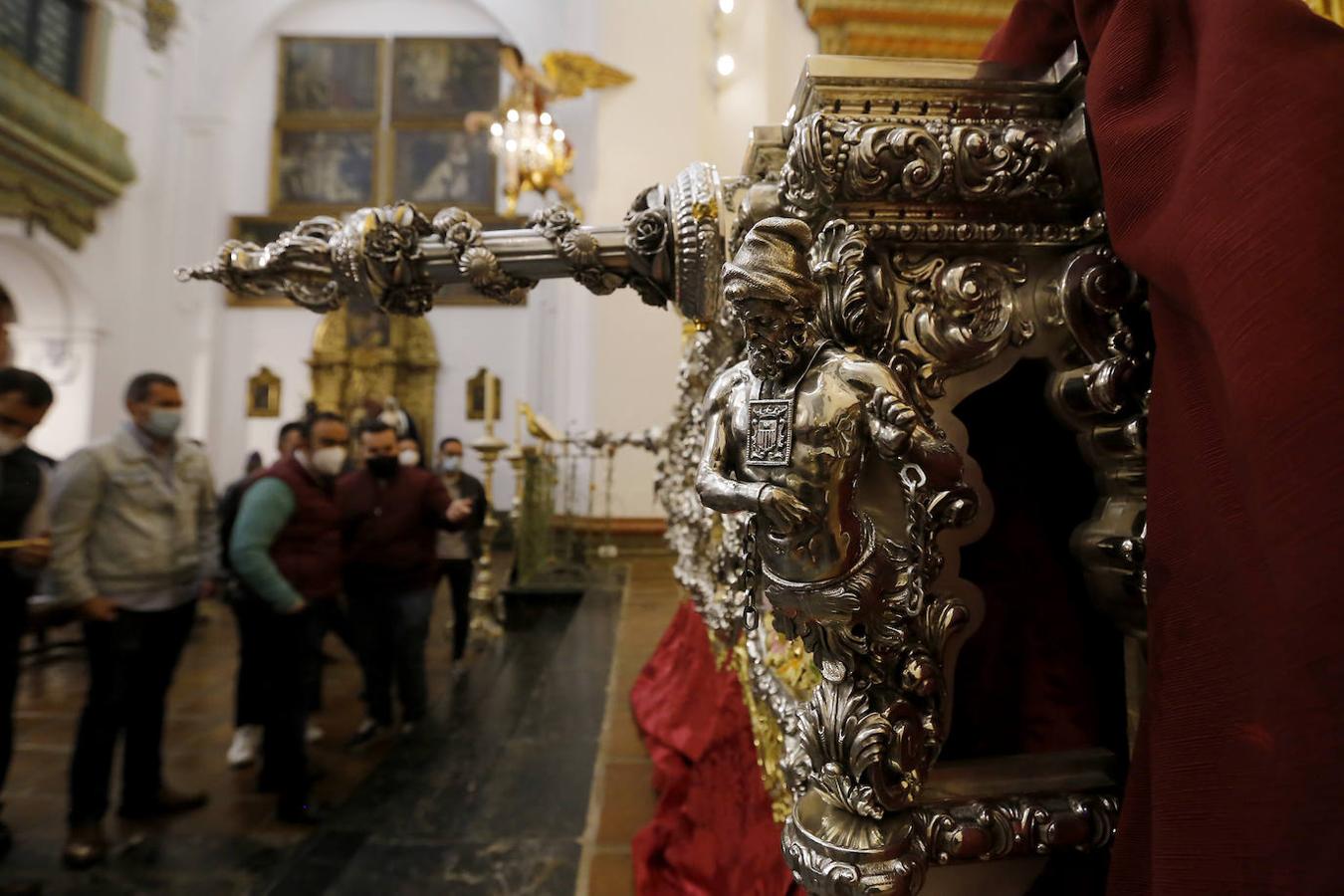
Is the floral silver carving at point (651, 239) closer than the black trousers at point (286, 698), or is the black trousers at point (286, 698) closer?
the floral silver carving at point (651, 239)

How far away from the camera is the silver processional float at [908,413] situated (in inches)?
24.5

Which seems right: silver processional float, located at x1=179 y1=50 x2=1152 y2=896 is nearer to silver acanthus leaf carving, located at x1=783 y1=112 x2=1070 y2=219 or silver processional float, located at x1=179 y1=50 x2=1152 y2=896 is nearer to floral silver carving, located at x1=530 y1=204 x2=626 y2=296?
silver acanthus leaf carving, located at x1=783 y1=112 x2=1070 y2=219

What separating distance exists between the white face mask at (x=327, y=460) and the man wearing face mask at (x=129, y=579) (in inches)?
15.7

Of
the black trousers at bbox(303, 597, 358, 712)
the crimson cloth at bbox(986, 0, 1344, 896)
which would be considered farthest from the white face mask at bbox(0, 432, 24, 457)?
the crimson cloth at bbox(986, 0, 1344, 896)

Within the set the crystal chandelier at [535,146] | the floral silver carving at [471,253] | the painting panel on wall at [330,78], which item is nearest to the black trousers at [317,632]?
the floral silver carving at [471,253]

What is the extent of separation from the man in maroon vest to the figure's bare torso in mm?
2204

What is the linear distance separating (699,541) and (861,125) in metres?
1.28

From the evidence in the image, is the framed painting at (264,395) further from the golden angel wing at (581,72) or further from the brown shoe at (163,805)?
the brown shoe at (163,805)

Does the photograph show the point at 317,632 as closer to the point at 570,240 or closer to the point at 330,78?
the point at 570,240

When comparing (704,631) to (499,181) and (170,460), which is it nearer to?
(170,460)

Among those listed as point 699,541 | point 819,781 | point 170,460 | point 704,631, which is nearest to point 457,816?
point 704,631

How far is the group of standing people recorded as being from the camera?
195 centimetres

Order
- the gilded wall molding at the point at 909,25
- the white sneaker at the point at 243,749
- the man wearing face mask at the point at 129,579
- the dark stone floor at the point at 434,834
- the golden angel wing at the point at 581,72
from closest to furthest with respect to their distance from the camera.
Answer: the dark stone floor at the point at 434,834, the man wearing face mask at the point at 129,579, the white sneaker at the point at 243,749, the gilded wall molding at the point at 909,25, the golden angel wing at the point at 581,72

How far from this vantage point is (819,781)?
0.67 metres
